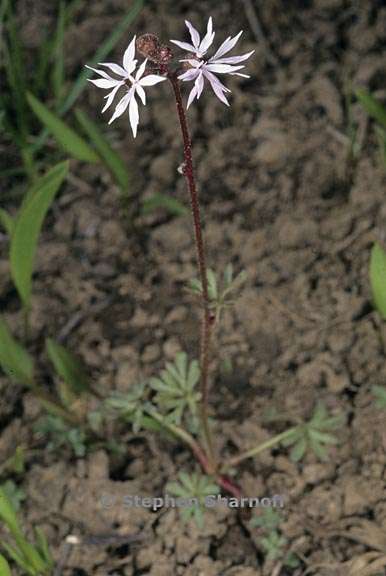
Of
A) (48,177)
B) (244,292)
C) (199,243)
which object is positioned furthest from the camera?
(244,292)

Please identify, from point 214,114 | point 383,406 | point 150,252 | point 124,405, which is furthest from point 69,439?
point 214,114

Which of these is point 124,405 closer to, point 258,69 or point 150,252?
point 150,252

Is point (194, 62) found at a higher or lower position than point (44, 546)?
higher

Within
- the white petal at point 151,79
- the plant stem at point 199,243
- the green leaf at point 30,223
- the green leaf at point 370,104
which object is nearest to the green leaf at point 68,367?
the green leaf at point 30,223

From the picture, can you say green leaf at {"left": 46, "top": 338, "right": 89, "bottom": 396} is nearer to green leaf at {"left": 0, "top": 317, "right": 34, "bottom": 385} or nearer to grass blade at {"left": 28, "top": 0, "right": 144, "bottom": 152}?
green leaf at {"left": 0, "top": 317, "right": 34, "bottom": 385}

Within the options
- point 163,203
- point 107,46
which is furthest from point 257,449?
point 107,46

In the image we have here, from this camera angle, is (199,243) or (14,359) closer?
(199,243)

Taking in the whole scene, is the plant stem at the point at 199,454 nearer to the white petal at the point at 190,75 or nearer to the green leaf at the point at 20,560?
the green leaf at the point at 20,560

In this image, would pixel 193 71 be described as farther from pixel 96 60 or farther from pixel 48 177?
pixel 96 60
